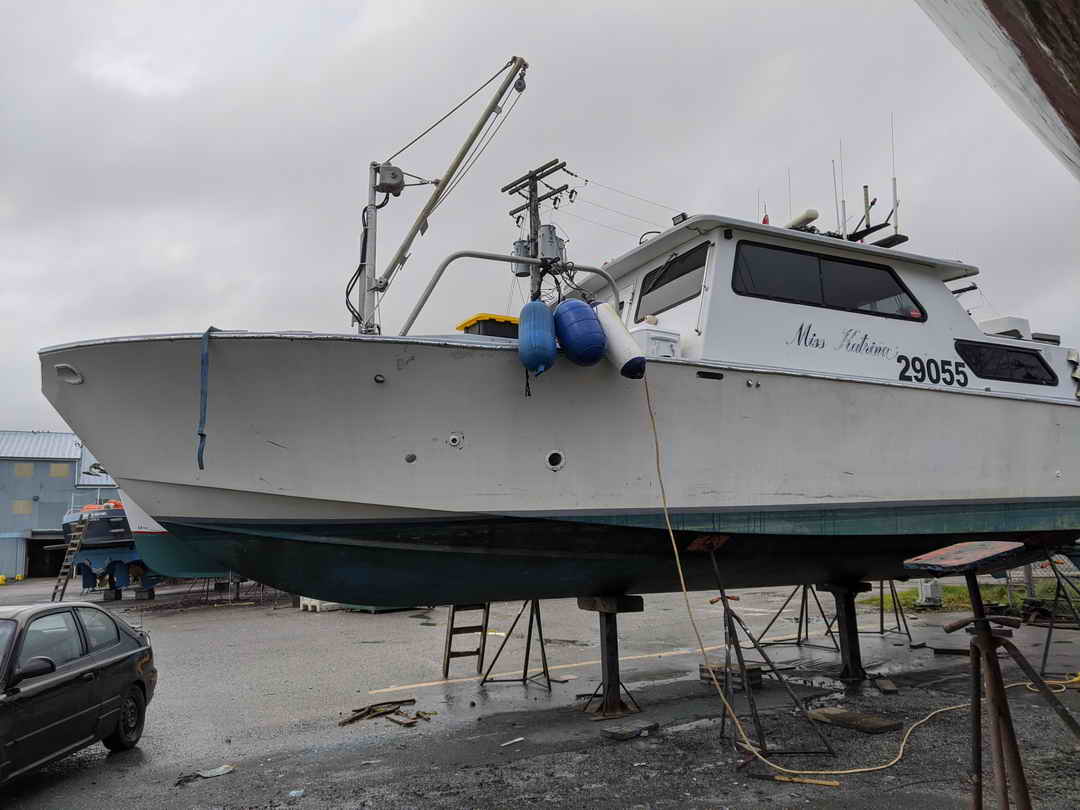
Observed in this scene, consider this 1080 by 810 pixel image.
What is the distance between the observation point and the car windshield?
4.51m

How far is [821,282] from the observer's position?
632 cm

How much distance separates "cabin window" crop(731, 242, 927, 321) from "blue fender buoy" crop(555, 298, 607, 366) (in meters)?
1.73

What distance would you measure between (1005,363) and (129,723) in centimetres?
838

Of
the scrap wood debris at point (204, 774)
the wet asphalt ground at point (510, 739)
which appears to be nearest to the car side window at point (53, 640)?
the wet asphalt ground at point (510, 739)

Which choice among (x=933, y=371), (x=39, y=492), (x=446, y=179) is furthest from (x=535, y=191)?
(x=39, y=492)

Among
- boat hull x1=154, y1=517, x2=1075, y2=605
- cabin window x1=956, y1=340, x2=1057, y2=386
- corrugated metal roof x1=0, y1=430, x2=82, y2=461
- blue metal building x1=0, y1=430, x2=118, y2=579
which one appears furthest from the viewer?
corrugated metal roof x1=0, y1=430, x2=82, y2=461

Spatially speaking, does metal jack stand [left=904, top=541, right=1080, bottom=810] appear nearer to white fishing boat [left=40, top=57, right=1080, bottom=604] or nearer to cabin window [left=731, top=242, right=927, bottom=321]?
white fishing boat [left=40, top=57, right=1080, bottom=604]

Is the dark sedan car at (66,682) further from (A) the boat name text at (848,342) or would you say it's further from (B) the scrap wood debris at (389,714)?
(A) the boat name text at (848,342)

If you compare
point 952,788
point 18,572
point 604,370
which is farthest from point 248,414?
point 18,572

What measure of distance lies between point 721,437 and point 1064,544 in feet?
15.2

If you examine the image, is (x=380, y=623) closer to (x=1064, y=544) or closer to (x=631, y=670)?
(x=631, y=670)

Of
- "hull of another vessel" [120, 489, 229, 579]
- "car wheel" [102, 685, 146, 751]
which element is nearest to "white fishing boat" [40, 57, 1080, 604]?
"car wheel" [102, 685, 146, 751]

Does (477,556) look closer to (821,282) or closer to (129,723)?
(129,723)

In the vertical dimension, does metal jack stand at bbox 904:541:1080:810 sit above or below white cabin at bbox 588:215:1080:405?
below
